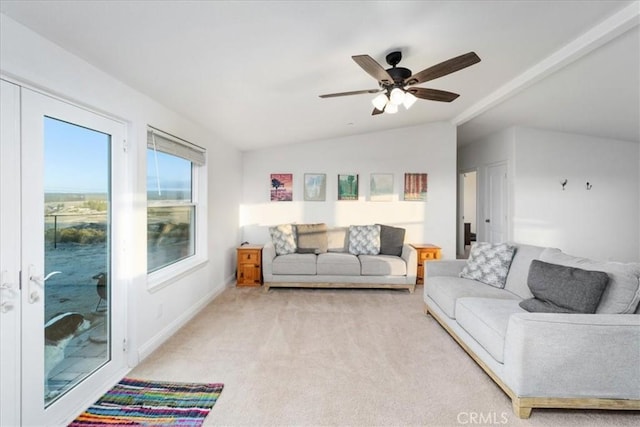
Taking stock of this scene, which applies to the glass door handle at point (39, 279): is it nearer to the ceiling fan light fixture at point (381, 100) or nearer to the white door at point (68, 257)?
the white door at point (68, 257)

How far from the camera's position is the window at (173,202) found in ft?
9.18

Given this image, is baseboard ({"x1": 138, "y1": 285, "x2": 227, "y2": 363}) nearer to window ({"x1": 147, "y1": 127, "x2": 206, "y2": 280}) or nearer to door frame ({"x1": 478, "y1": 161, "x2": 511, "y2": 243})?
window ({"x1": 147, "y1": 127, "x2": 206, "y2": 280})

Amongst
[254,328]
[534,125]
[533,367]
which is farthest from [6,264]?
[534,125]

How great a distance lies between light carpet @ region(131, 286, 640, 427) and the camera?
5.96 feet

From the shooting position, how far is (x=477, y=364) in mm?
2391

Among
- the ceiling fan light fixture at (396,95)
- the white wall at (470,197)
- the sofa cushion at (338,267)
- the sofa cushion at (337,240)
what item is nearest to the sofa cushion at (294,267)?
the sofa cushion at (338,267)

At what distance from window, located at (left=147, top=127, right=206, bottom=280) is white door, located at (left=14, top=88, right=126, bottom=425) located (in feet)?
1.62

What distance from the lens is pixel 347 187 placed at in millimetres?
5383

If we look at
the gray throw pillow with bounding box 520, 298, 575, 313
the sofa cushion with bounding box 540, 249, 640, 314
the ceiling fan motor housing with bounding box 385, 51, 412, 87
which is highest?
the ceiling fan motor housing with bounding box 385, 51, 412, 87

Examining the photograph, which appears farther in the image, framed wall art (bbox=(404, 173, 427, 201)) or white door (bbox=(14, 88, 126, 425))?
framed wall art (bbox=(404, 173, 427, 201))

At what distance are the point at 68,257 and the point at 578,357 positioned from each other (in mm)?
3167

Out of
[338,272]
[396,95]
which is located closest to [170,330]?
[338,272]

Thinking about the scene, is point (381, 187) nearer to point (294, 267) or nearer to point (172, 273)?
point (294, 267)

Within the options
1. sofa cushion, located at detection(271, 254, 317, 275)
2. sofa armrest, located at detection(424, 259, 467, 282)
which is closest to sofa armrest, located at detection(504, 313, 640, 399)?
sofa armrest, located at detection(424, 259, 467, 282)
